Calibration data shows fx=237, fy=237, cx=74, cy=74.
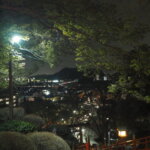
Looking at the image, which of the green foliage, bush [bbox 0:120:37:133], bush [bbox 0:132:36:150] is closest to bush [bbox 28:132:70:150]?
bush [bbox 0:132:36:150]

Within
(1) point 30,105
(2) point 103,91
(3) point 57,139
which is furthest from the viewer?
(1) point 30,105

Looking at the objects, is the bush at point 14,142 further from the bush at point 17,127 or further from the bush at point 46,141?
the bush at point 17,127

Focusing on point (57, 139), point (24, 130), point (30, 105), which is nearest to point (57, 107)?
point (30, 105)

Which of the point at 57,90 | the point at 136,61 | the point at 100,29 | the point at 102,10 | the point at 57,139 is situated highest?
the point at 57,90

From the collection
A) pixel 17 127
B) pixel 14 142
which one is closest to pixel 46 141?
pixel 14 142

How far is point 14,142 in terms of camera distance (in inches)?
275

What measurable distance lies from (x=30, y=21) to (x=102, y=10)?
7.44ft

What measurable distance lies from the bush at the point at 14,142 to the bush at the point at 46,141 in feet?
3.54

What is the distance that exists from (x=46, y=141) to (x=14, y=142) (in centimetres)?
190

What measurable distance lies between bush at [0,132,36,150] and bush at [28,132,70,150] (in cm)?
108

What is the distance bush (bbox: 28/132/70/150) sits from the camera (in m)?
8.52

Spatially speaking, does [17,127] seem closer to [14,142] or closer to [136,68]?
[14,142]

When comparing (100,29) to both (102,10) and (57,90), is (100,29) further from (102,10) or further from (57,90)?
(57,90)

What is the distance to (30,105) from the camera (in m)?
29.6
